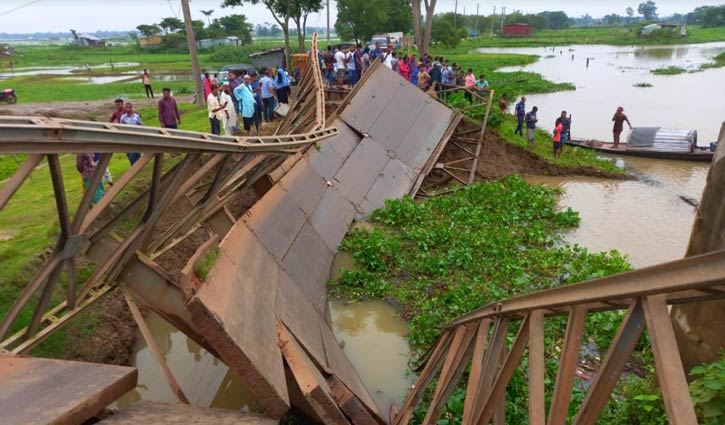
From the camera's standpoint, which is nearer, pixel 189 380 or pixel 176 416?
pixel 176 416

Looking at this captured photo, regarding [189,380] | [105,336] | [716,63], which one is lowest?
[189,380]

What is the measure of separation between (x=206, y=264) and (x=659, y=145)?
1752 centimetres

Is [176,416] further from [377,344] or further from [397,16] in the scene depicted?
[397,16]

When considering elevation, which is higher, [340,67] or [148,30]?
[148,30]

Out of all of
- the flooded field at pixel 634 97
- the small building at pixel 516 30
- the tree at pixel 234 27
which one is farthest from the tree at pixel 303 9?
the small building at pixel 516 30

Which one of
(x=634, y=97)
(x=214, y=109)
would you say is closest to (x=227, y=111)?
(x=214, y=109)

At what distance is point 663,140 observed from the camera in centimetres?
1691

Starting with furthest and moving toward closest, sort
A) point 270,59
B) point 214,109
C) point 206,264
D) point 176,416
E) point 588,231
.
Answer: point 270,59 < point 588,231 < point 214,109 < point 206,264 < point 176,416

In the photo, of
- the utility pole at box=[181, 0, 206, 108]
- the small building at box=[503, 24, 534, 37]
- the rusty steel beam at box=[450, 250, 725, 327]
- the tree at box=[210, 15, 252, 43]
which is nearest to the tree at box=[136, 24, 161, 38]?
the tree at box=[210, 15, 252, 43]

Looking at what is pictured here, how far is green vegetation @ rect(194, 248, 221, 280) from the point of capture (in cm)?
435

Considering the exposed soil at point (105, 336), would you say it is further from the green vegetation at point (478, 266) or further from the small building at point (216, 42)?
the small building at point (216, 42)

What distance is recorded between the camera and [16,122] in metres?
2.68

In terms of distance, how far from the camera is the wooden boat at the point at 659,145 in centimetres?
1647

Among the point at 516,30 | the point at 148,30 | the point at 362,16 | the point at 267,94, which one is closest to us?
the point at 267,94
